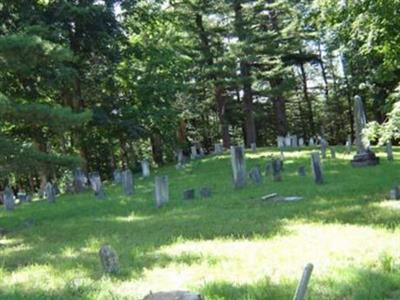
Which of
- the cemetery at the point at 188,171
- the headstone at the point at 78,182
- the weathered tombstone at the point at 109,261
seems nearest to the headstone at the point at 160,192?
the cemetery at the point at 188,171

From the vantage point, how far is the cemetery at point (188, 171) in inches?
250

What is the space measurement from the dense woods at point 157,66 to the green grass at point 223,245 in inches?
62.6

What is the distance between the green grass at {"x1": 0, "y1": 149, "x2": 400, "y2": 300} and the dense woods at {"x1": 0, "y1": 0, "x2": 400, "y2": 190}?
1.59 m

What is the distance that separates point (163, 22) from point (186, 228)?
22.2 meters

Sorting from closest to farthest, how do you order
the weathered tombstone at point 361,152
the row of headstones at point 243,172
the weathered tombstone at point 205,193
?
the weathered tombstone at point 205,193 → the row of headstones at point 243,172 → the weathered tombstone at point 361,152

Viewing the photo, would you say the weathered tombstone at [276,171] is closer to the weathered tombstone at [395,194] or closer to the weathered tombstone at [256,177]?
the weathered tombstone at [256,177]

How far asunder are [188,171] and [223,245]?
50.2 feet

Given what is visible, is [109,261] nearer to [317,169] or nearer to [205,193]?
[205,193]

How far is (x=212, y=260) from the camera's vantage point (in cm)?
695

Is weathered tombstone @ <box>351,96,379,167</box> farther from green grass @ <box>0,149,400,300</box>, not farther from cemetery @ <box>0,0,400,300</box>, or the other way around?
green grass @ <box>0,149,400,300</box>

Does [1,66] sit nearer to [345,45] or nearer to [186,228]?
[186,228]

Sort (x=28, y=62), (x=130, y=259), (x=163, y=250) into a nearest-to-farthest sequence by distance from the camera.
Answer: (x=130, y=259), (x=163, y=250), (x=28, y=62)

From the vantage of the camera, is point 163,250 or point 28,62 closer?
point 163,250

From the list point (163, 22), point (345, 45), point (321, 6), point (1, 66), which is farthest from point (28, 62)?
point (163, 22)
